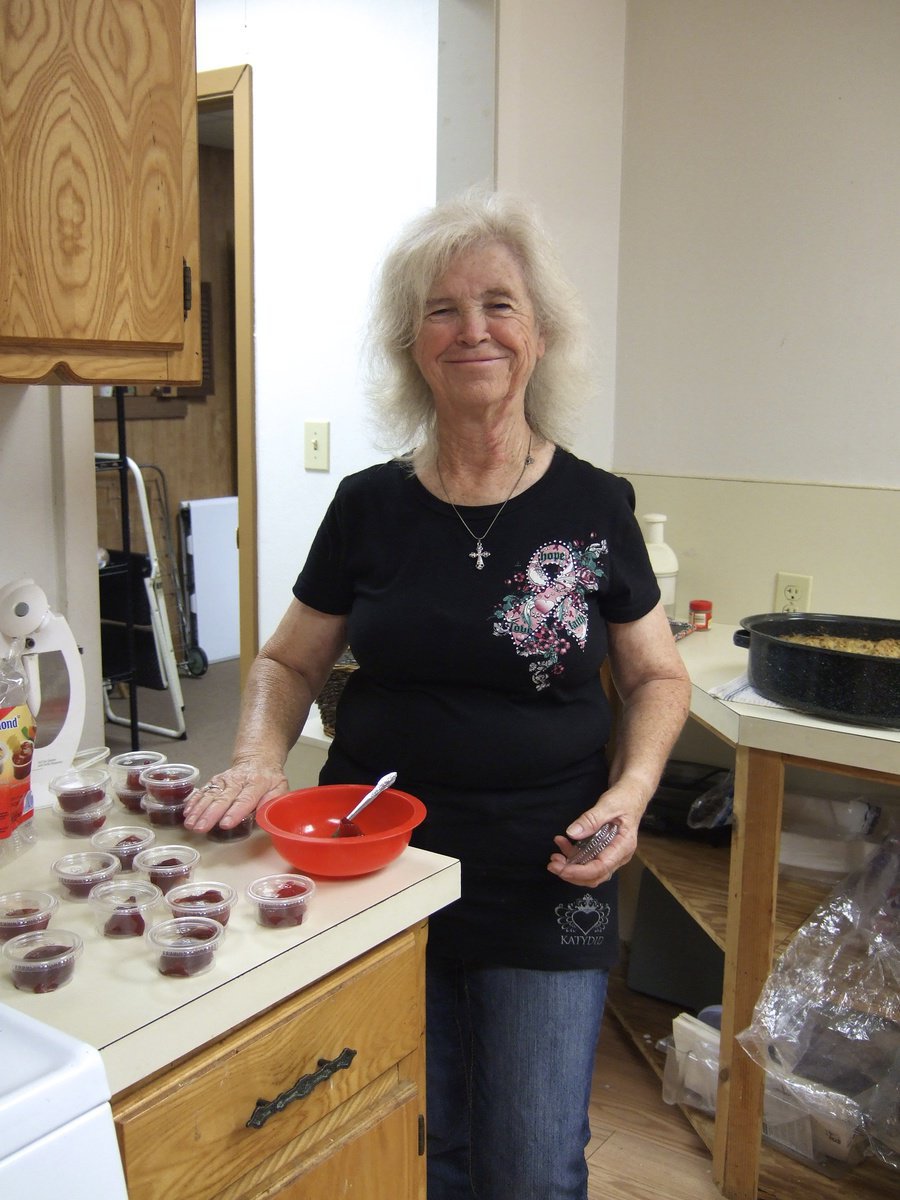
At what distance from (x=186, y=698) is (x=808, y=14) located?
370 centimetres

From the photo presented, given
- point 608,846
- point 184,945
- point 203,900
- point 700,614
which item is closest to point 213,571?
point 700,614

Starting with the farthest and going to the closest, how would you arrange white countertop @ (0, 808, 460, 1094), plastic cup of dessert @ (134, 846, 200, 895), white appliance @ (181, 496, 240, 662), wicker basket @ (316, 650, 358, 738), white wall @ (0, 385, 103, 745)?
white appliance @ (181, 496, 240, 662) → wicker basket @ (316, 650, 358, 738) → white wall @ (0, 385, 103, 745) → plastic cup of dessert @ (134, 846, 200, 895) → white countertop @ (0, 808, 460, 1094)

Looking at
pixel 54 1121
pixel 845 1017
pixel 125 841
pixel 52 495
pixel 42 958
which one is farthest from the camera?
pixel 845 1017

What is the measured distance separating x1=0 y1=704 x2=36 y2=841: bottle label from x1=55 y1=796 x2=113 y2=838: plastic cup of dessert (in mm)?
45

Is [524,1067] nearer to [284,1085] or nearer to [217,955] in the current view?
[284,1085]

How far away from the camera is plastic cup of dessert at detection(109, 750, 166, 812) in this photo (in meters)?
1.33

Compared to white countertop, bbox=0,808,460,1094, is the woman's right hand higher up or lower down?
higher up

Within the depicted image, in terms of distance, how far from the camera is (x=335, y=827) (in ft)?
4.21

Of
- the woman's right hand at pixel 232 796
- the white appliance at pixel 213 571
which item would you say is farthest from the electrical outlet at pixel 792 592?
the white appliance at pixel 213 571

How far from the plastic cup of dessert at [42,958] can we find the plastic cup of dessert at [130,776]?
0.34m

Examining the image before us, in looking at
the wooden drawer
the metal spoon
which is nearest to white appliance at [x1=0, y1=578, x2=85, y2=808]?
the metal spoon

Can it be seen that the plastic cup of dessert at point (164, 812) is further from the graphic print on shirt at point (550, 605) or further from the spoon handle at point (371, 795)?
the graphic print on shirt at point (550, 605)

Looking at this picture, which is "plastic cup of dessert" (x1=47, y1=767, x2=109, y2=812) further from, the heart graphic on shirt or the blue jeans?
the heart graphic on shirt

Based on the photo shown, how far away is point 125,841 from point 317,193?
6.89 ft
